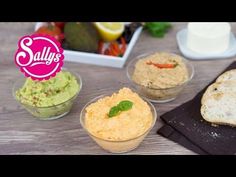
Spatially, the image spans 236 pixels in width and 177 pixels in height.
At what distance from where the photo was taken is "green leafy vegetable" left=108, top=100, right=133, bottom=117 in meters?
1.93

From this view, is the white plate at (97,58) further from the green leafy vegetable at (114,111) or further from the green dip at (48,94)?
the green leafy vegetable at (114,111)

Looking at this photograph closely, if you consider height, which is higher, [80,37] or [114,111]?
[114,111]

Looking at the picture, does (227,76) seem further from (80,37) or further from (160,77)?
(80,37)

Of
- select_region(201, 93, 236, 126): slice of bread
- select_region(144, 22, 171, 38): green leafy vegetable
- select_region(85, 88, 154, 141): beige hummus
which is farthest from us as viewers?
select_region(144, 22, 171, 38): green leafy vegetable

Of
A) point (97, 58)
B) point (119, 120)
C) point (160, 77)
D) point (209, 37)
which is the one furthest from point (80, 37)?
point (119, 120)

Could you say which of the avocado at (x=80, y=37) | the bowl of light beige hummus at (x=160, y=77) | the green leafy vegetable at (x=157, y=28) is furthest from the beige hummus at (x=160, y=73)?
the green leafy vegetable at (x=157, y=28)

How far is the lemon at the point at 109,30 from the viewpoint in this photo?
9.00 ft

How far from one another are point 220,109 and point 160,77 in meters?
0.33

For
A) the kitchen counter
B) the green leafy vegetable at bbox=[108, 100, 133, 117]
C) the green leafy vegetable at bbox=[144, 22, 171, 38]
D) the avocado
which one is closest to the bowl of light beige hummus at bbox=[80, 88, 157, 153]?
the green leafy vegetable at bbox=[108, 100, 133, 117]

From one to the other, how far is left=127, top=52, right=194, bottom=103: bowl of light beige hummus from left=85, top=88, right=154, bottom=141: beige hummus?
7.8 inches

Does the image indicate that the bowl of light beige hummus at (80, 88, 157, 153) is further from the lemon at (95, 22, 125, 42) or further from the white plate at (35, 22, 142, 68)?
the lemon at (95, 22, 125, 42)

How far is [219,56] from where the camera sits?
260cm

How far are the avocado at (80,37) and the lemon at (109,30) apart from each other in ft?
0.29

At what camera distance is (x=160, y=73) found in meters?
2.25
